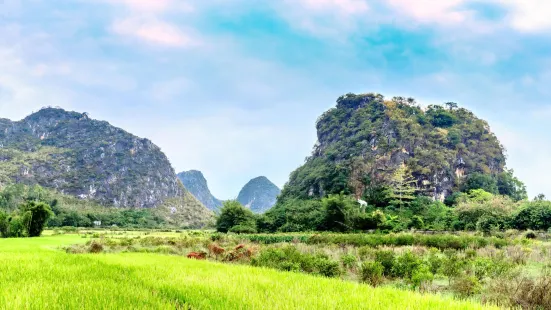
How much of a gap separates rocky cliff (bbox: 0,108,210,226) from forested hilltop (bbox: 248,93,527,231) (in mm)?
74323

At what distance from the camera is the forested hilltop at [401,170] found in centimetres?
5391

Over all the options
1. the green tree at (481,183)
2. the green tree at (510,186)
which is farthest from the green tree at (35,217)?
the green tree at (510,186)

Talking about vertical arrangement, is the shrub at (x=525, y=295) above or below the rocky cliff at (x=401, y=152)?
below

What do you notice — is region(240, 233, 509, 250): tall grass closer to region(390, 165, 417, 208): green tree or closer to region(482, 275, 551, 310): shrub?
region(482, 275, 551, 310): shrub

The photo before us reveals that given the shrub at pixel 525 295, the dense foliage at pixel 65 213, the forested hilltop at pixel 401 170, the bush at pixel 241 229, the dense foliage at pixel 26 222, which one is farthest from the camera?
the dense foliage at pixel 65 213

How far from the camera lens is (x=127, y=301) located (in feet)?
15.0

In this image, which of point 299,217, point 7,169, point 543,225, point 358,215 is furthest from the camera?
point 7,169

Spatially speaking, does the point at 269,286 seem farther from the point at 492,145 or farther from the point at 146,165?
the point at 146,165

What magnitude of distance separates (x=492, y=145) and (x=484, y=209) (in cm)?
4556

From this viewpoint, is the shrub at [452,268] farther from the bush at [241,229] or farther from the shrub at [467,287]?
the bush at [241,229]

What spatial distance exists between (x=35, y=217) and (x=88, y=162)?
4575 inches

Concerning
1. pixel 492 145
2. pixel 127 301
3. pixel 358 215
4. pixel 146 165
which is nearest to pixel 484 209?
pixel 358 215

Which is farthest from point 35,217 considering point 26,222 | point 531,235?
point 531,235

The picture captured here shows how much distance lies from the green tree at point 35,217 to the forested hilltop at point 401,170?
27.3 metres
